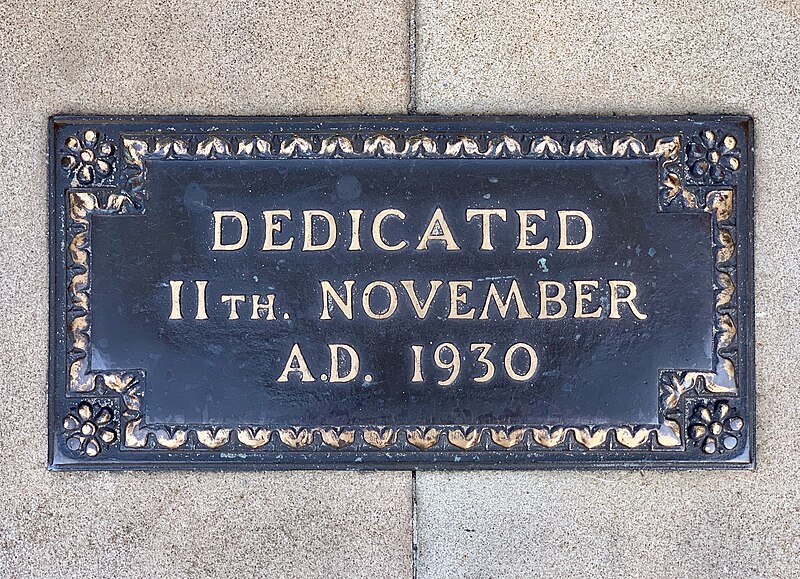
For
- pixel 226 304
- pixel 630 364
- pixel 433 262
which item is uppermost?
pixel 433 262

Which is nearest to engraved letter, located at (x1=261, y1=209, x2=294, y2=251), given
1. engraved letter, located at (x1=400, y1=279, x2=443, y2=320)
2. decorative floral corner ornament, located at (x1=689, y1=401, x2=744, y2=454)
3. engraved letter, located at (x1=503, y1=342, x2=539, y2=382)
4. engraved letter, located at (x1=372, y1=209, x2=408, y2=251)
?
engraved letter, located at (x1=372, y1=209, x2=408, y2=251)

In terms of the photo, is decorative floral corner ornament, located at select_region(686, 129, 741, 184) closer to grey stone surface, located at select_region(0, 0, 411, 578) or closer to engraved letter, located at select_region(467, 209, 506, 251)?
engraved letter, located at select_region(467, 209, 506, 251)

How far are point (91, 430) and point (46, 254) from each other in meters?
0.61

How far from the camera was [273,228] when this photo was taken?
6.80 feet

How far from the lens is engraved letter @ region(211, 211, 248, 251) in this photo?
6.79 feet

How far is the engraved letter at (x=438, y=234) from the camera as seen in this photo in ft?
6.81

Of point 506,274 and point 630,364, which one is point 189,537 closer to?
point 506,274

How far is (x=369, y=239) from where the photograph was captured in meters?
2.08

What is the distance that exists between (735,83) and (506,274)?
102 cm

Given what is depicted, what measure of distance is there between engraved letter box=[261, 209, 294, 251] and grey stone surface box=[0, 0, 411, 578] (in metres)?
0.35

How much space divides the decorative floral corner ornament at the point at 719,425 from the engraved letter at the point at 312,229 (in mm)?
1333

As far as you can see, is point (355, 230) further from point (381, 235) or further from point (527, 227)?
point (527, 227)

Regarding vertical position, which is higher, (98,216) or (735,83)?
(735,83)

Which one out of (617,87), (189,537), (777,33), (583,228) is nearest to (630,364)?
(583,228)
